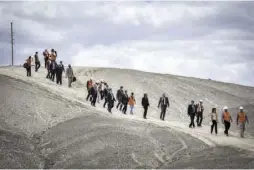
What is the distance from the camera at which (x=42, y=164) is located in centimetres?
1986

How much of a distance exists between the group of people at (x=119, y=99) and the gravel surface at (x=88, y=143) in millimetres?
3307

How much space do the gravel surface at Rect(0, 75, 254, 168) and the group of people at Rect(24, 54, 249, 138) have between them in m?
3.31

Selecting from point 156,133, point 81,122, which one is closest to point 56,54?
point 81,122

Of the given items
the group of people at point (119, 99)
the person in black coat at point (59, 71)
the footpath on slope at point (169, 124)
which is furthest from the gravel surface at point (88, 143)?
the person in black coat at point (59, 71)

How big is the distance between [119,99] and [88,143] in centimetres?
1167

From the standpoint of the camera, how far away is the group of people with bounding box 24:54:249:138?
29.3 m

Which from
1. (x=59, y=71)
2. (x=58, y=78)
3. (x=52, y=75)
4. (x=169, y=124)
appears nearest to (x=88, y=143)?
(x=169, y=124)

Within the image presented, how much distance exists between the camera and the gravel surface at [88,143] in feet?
64.6

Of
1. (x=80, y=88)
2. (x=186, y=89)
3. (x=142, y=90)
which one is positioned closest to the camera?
(x=80, y=88)

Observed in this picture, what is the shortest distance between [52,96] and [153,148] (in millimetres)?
12583

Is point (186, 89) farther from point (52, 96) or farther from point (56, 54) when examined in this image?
point (52, 96)

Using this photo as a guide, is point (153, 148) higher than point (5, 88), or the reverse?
point (5, 88)

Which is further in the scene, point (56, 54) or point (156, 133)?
point (56, 54)

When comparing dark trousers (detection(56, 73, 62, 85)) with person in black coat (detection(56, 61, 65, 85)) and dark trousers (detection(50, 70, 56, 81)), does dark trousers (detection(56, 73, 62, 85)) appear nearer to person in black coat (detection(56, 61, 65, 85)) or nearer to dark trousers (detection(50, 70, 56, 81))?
person in black coat (detection(56, 61, 65, 85))
